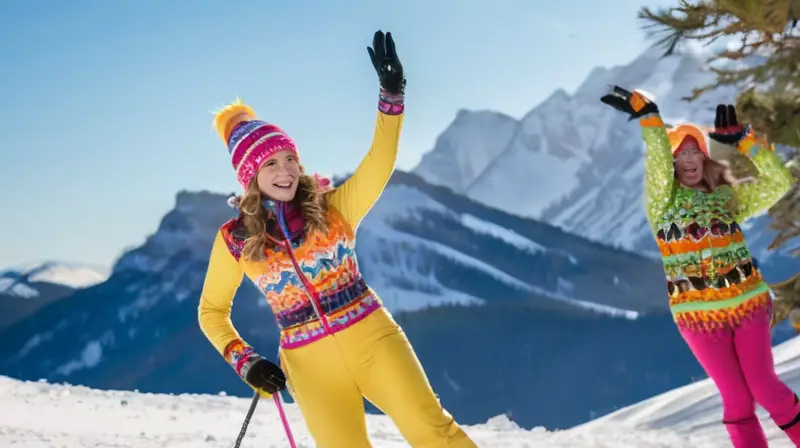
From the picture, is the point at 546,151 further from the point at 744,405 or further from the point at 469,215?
the point at 744,405

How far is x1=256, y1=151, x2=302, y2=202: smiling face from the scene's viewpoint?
302cm

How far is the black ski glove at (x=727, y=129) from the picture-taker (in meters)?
3.92

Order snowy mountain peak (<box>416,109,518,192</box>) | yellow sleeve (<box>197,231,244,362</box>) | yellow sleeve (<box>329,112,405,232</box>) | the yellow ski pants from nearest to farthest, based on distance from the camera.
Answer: the yellow ski pants → yellow sleeve (<box>329,112,405,232</box>) → yellow sleeve (<box>197,231,244,362</box>) → snowy mountain peak (<box>416,109,518,192</box>)

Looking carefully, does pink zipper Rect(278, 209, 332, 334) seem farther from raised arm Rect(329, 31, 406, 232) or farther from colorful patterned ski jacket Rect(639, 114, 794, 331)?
colorful patterned ski jacket Rect(639, 114, 794, 331)

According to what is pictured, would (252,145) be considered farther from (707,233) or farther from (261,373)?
(707,233)

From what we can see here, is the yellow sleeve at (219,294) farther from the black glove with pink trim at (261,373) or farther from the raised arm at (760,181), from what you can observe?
the raised arm at (760,181)

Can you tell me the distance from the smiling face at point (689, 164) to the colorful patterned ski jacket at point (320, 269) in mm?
1628

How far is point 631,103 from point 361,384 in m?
1.91

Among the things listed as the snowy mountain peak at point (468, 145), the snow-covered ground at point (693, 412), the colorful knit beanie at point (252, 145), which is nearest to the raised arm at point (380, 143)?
the colorful knit beanie at point (252, 145)

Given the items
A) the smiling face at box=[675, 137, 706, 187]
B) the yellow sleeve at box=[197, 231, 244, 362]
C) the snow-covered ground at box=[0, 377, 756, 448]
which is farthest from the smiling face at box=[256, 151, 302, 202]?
the snow-covered ground at box=[0, 377, 756, 448]

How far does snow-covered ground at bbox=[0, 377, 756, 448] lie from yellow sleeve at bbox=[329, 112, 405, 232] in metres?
3.39

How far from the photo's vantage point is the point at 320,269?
2918 mm

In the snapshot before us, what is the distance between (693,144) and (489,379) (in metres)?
36.1

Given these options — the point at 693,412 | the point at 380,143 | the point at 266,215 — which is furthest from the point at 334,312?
the point at 693,412
